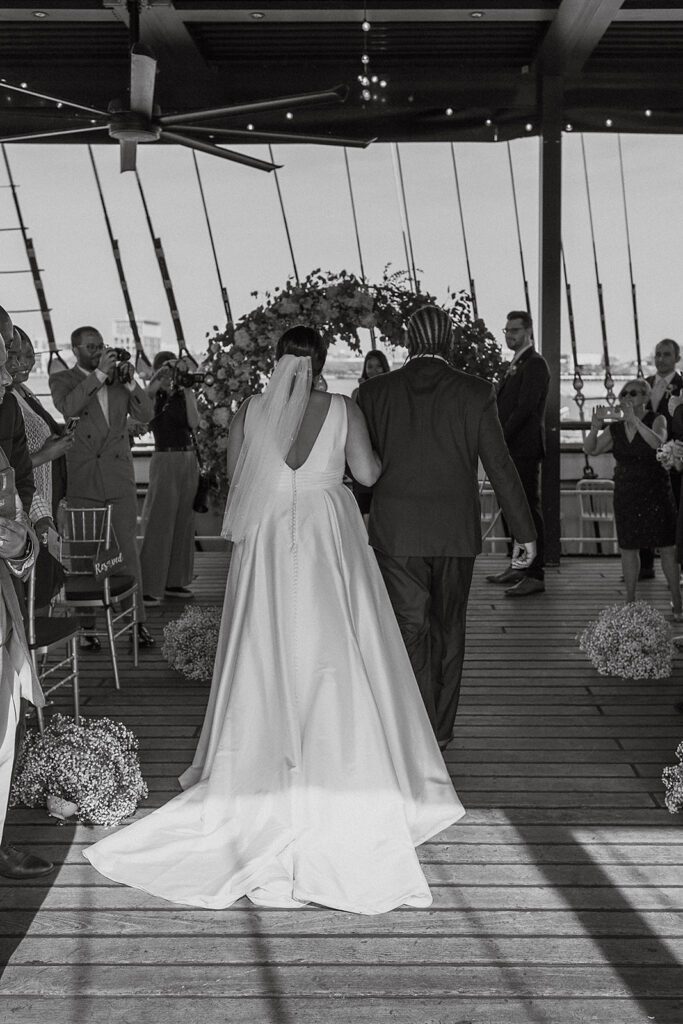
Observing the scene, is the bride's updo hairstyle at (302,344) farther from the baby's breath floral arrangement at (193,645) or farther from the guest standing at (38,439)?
the baby's breath floral arrangement at (193,645)

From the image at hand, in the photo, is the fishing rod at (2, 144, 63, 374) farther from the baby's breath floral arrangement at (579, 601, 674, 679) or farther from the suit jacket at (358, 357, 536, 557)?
the suit jacket at (358, 357, 536, 557)

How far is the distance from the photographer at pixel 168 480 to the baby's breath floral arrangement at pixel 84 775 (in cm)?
338

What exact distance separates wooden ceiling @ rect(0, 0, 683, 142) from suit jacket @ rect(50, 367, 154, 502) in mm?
2386

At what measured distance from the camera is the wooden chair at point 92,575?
5.06m

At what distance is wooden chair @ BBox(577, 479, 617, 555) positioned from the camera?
9.76 m

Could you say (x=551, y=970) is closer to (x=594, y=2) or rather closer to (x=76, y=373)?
(x=76, y=373)

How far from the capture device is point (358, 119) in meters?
9.05

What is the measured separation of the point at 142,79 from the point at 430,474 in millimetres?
2469

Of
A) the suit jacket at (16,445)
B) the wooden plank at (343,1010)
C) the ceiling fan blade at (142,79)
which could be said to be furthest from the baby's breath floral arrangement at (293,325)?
the wooden plank at (343,1010)

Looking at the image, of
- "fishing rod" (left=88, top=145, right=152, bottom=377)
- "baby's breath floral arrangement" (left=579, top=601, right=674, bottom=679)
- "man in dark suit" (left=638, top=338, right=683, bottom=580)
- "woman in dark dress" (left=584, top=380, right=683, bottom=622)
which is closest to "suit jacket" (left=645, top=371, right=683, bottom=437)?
"man in dark suit" (left=638, top=338, right=683, bottom=580)

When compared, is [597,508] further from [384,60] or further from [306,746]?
[306,746]

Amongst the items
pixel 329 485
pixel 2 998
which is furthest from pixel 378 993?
pixel 329 485

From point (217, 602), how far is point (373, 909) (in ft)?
15.0

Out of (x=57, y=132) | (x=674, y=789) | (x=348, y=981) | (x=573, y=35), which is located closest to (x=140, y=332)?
(x=573, y=35)
